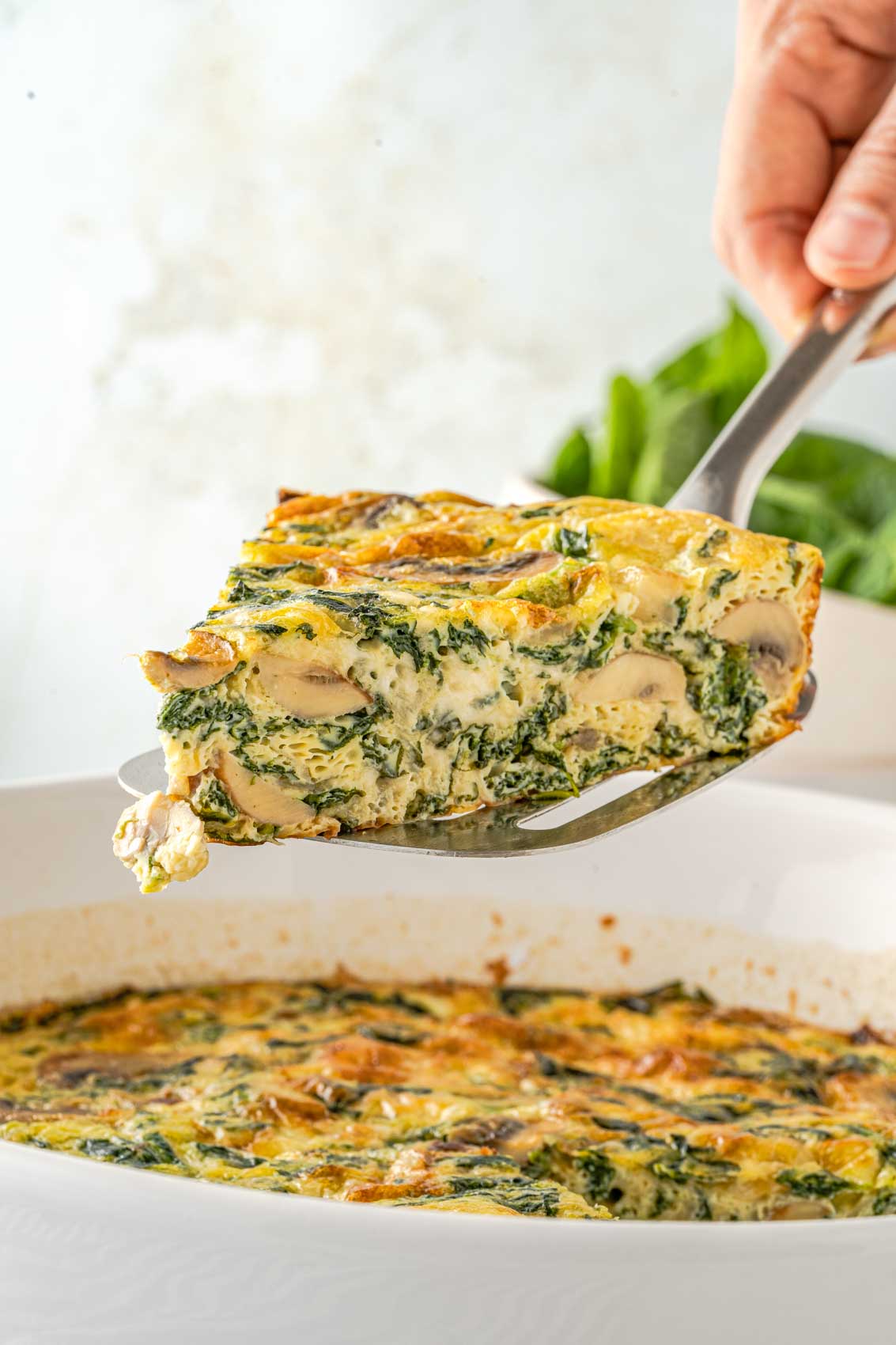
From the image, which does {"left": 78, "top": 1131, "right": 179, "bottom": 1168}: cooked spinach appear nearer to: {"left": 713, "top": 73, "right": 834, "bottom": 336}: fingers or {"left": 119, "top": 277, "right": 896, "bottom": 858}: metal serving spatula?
{"left": 119, "top": 277, "right": 896, "bottom": 858}: metal serving spatula

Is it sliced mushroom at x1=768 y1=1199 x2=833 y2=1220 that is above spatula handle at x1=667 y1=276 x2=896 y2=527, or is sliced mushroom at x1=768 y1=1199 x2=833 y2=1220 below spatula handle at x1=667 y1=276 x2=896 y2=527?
below

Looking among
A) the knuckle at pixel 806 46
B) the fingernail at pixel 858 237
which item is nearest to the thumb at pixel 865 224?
the fingernail at pixel 858 237

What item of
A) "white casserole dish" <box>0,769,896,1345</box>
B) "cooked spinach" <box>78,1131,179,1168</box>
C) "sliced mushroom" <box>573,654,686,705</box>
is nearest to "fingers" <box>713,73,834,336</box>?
"white casserole dish" <box>0,769,896,1345</box>

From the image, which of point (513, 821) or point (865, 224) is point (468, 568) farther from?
point (865, 224)

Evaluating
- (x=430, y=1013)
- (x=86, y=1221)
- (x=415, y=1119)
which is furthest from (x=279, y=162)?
(x=86, y=1221)

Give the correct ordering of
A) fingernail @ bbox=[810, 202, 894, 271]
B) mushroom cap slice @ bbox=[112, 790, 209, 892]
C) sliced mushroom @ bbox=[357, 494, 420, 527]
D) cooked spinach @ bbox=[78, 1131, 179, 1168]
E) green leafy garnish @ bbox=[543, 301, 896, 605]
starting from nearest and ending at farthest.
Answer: mushroom cap slice @ bbox=[112, 790, 209, 892]
cooked spinach @ bbox=[78, 1131, 179, 1168]
sliced mushroom @ bbox=[357, 494, 420, 527]
fingernail @ bbox=[810, 202, 894, 271]
green leafy garnish @ bbox=[543, 301, 896, 605]

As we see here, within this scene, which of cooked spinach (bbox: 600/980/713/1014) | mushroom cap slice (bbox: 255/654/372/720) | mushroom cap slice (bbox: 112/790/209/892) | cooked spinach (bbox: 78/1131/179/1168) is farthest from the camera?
cooked spinach (bbox: 600/980/713/1014)
